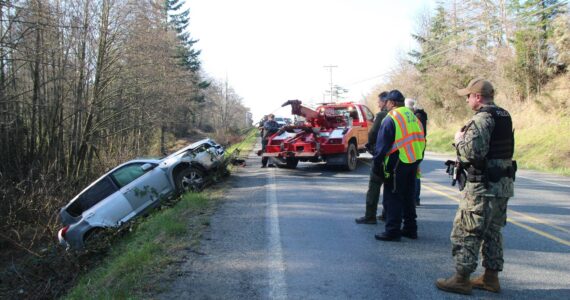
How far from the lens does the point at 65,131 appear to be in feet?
55.0

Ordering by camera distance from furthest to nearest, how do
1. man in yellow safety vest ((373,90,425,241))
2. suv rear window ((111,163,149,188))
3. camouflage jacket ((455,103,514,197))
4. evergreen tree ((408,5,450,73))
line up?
evergreen tree ((408,5,450,73)), suv rear window ((111,163,149,188)), man in yellow safety vest ((373,90,425,241)), camouflage jacket ((455,103,514,197))

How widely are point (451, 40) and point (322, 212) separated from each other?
32.0 metres

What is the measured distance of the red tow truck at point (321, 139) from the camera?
12.4 metres

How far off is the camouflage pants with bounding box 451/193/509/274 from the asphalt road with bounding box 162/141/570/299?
0.32 m

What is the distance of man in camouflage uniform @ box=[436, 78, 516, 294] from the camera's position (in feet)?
13.0

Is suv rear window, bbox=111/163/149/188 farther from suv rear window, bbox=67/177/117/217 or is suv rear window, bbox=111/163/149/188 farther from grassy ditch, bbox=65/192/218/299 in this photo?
grassy ditch, bbox=65/192/218/299

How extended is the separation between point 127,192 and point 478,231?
23.2ft

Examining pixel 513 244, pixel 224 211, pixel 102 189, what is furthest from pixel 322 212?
pixel 102 189

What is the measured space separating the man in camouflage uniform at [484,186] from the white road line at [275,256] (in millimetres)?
1510

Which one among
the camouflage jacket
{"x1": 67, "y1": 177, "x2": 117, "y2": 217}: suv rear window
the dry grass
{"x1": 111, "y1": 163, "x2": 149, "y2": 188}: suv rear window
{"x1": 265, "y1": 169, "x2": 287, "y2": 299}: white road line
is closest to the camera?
the camouflage jacket

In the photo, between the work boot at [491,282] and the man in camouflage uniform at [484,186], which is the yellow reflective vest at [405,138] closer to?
the man in camouflage uniform at [484,186]

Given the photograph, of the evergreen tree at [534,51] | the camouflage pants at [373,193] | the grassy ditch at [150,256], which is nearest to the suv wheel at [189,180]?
the grassy ditch at [150,256]

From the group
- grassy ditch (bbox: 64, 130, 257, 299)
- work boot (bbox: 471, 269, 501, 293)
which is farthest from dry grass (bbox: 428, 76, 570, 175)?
grassy ditch (bbox: 64, 130, 257, 299)

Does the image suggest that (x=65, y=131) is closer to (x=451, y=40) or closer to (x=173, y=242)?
(x=173, y=242)
